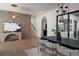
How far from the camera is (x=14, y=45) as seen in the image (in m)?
2.45

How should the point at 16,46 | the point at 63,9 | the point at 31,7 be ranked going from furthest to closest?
1. the point at 16,46
2. the point at 63,9
3. the point at 31,7

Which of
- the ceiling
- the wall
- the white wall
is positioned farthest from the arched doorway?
the wall

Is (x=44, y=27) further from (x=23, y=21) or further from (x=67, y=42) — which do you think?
(x=67, y=42)

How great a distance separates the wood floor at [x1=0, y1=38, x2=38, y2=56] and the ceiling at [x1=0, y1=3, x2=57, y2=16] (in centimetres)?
75

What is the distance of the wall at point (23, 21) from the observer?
2.38m

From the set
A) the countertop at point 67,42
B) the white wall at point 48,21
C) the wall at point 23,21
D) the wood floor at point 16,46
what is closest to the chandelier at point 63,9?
the white wall at point 48,21

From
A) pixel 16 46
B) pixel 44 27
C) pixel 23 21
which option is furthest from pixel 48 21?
pixel 16 46

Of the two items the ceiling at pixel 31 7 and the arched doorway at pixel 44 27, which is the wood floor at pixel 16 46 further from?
the ceiling at pixel 31 7

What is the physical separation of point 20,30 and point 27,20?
352 mm

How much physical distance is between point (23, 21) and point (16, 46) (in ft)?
2.29

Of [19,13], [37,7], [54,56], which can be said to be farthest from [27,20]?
[54,56]

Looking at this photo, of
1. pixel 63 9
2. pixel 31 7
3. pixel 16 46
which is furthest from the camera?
pixel 16 46

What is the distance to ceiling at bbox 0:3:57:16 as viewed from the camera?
84.0 inches

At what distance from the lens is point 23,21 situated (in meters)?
2.53
